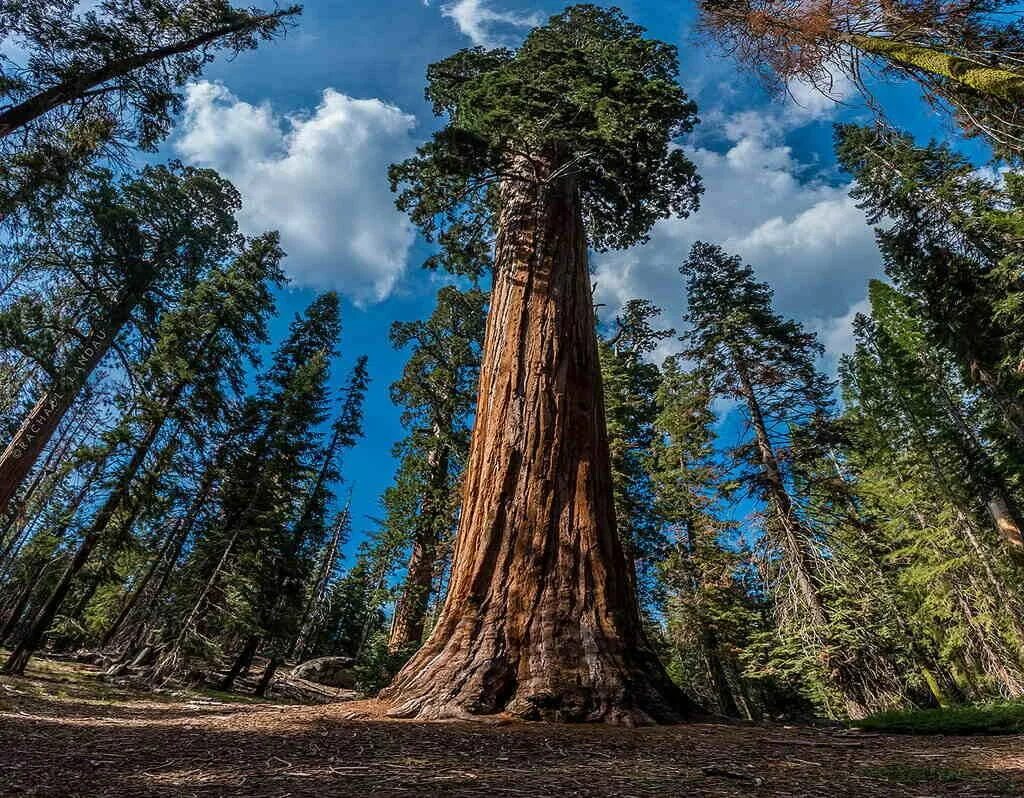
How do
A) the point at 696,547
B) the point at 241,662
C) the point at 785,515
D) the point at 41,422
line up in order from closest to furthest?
the point at 41,422
the point at 785,515
the point at 241,662
the point at 696,547

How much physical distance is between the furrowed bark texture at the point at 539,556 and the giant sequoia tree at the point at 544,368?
0.02 metres

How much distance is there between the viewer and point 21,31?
689 centimetres

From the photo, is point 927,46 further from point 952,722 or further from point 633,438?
point 633,438

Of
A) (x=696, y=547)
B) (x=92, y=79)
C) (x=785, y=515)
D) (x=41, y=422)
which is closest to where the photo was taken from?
(x=92, y=79)

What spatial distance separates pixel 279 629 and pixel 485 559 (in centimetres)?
1260

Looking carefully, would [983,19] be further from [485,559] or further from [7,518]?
[7,518]

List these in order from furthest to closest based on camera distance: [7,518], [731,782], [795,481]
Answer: [7,518]
[795,481]
[731,782]

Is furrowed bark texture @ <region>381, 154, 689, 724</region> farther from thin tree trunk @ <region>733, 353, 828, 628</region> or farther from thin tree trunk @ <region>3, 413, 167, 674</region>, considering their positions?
thin tree trunk @ <region>3, 413, 167, 674</region>

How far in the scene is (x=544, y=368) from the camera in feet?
18.8

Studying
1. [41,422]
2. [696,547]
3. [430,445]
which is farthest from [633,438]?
[41,422]

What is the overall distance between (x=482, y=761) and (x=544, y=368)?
151 inches

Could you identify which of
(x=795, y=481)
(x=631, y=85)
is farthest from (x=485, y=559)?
(x=795, y=481)

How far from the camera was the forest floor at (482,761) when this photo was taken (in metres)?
Answer: 2.28

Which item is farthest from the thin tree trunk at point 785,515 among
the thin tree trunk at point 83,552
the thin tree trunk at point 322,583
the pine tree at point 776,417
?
the thin tree trunk at point 322,583
